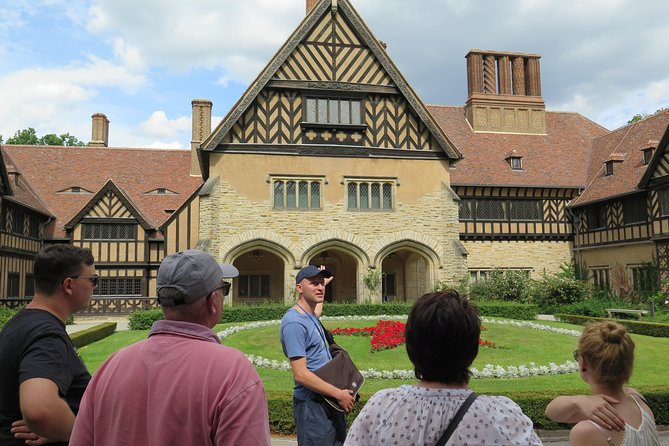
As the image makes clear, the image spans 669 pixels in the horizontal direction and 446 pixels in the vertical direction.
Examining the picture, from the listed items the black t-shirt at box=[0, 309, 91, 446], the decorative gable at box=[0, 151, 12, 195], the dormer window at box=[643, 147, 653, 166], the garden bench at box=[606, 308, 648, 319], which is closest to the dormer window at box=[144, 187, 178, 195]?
the decorative gable at box=[0, 151, 12, 195]

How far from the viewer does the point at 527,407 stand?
7.07m

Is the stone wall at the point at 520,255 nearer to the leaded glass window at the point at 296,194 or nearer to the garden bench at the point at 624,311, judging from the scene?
the garden bench at the point at 624,311

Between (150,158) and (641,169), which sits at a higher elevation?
(150,158)

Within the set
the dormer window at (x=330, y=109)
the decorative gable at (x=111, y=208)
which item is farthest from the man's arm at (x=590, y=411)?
the decorative gable at (x=111, y=208)

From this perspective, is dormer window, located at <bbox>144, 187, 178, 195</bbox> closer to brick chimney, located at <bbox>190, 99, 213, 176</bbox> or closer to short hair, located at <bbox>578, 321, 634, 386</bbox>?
brick chimney, located at <bbox>190, 99, 213, 176</bbox>

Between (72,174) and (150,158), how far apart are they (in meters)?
4.52

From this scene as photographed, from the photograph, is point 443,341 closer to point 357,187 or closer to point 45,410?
point 45,410

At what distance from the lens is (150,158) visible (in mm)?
33469

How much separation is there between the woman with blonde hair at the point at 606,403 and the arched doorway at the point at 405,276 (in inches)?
789

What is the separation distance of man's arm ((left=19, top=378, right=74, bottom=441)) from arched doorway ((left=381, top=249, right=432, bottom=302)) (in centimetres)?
2069

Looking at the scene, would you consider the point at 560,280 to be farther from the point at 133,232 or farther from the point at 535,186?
the point at 133,232

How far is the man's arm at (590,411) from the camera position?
2.45 m

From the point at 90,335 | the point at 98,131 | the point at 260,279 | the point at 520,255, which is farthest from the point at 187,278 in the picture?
the point at 98,131

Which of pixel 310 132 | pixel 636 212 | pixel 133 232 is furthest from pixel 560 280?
pixel 133 232
